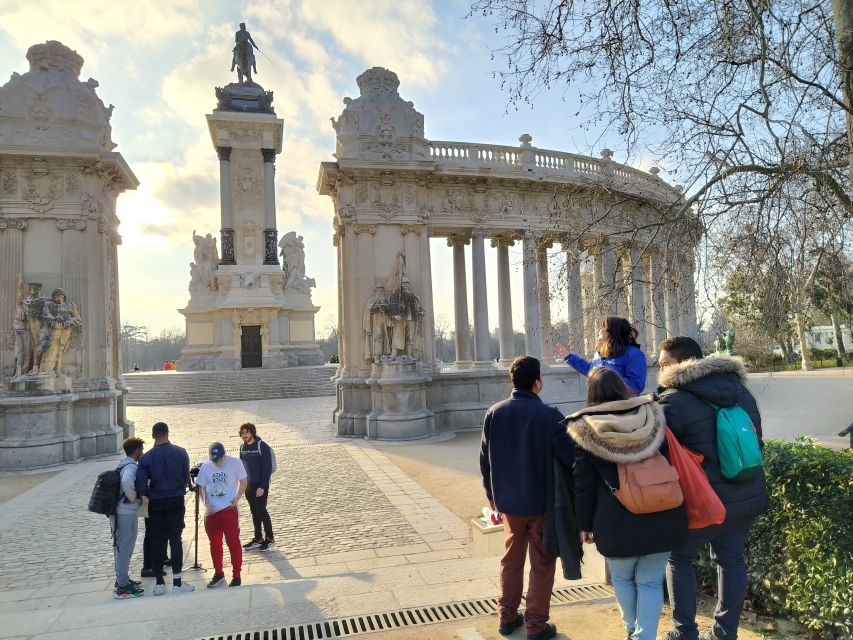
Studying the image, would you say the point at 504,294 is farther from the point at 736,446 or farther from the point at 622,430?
the point at 622,430

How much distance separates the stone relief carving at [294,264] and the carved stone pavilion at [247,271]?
0.07m

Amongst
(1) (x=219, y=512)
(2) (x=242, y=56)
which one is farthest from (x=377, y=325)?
(2) (x=242, y=56)

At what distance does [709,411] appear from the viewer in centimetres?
312

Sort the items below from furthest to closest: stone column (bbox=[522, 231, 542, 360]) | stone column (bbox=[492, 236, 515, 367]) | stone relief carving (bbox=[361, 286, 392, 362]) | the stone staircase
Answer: the stone staircase
stone column (bbox=[492, 236, 515, 367])
stone column (bbox=[522, 231, 542, 360])
stone relief carving (bbox=[361, 286, 392, 362])

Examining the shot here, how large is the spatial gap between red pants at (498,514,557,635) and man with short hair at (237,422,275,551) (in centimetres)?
392

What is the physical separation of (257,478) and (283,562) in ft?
3.47

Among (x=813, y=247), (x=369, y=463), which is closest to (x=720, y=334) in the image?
(x=813, y=247)

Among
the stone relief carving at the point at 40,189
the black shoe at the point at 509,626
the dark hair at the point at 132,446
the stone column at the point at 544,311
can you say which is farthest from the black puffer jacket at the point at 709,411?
the stone relief carving at the point at 40,189

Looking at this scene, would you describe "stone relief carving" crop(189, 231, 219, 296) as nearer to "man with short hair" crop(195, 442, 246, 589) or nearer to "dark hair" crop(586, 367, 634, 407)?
"man with short hair" crop(195, 442, 246, 589)

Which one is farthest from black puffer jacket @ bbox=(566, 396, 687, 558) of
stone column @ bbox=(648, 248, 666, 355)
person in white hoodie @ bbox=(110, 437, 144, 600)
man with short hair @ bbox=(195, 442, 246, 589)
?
person in white hoodie @ bbox=(110, 437, 144, 600)

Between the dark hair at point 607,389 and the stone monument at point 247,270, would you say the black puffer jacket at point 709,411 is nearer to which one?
the dark hair at point 607,389

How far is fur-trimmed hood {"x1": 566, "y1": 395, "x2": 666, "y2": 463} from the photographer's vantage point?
2.79 meters

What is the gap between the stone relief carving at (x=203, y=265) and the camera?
34156 mm

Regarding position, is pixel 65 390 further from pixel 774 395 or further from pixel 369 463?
pixel 774 395
